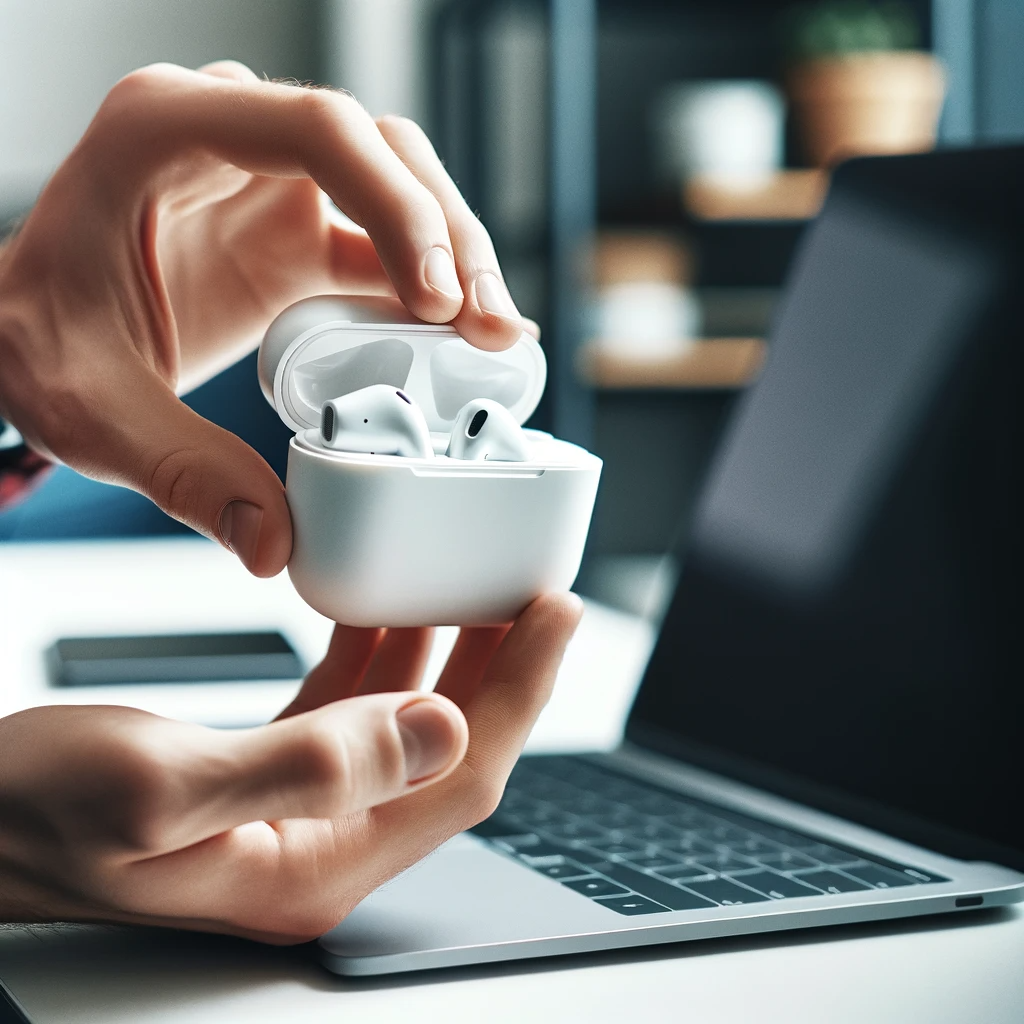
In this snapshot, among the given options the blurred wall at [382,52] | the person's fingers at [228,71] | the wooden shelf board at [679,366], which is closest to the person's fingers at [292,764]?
the person's fingers at [228,71]

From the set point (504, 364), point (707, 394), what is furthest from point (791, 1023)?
point (707, 394)

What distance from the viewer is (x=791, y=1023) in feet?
1.25

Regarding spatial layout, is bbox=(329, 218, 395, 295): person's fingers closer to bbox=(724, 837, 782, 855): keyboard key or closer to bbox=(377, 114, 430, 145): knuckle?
bbox=(377, 114, 430, 145): knuckle

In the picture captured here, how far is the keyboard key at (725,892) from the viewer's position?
0.46 metres

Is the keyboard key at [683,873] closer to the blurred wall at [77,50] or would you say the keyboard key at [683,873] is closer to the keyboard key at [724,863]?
the keyboard key at [724,863]

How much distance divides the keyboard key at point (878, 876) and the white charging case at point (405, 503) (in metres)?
0.18

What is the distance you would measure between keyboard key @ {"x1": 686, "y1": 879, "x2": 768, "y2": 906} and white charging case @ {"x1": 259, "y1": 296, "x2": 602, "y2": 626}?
13 cm

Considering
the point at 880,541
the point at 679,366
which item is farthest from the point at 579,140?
the point at 880,541

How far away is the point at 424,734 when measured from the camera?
371mm

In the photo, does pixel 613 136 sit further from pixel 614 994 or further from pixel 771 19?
pixel 614 994

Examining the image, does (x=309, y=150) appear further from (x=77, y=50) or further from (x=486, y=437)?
(x=77, y=50)

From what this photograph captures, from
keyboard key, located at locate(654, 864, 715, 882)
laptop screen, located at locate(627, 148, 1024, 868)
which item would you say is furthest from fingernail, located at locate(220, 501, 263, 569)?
laptop screen, located at locate(627, 148, 1024, 868)

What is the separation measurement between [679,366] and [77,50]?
1480mm

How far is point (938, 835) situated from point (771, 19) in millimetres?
2765
